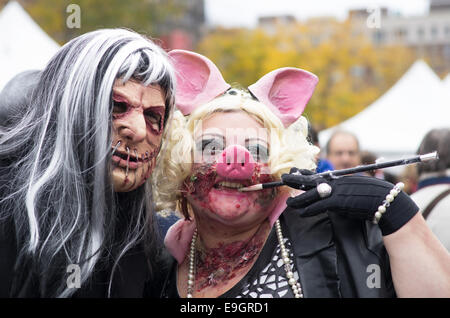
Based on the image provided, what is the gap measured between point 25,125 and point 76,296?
2.14ft

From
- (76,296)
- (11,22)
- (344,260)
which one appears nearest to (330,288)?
(344,260)

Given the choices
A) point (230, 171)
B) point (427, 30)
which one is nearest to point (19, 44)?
point (230, 171)

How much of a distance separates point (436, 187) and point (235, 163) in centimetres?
207

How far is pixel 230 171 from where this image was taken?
6.79 feet

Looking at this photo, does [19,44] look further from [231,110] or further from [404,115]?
[404,115]

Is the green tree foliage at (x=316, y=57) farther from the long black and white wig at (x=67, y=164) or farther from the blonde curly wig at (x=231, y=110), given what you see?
→ the long black and white wig at (x=67, y=164)

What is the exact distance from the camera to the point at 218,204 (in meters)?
2.11

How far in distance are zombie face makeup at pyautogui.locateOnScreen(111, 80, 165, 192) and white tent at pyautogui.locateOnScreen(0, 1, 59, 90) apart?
3.21 meters

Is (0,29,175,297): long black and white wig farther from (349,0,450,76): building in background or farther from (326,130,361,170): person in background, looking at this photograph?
(349,0,450,76): building in background

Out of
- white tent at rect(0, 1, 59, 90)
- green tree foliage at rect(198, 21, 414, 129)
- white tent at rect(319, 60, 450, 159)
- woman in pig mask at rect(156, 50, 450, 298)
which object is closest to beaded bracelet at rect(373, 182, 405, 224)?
woman in pig mask at rect(156, 50, 450, 298)

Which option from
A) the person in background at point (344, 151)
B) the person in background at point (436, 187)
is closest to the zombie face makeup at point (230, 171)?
the person in background at point (436, 187)

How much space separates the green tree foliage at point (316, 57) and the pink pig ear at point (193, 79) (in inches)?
839

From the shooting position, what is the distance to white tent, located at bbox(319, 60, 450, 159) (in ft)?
26.0
